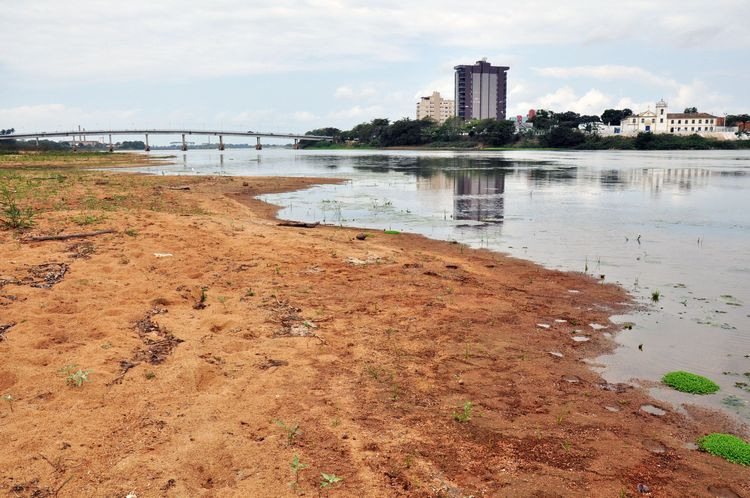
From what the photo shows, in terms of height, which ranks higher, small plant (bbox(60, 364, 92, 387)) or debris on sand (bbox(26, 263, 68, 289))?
debris on sand (bbox(26, 263, 68, 289))

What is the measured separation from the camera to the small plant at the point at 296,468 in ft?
14.5

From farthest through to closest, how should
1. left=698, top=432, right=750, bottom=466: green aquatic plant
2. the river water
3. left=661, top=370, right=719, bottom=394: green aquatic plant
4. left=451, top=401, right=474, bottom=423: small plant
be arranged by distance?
the river water → left=661, top=370, right=719, bottom=394: green aquatic plant → left=451, top=401, right=474, bottom=423: small plant → left=698, top=432, right=750, bottom=466: green aquatic plant

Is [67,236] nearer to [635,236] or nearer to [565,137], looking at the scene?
[635,236]

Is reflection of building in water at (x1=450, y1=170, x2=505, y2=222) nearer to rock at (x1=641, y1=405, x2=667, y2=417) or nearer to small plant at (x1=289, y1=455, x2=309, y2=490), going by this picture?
rock at (x1=641, y1=405, x2=667, y2=417)

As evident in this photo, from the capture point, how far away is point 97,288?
8.75 meters

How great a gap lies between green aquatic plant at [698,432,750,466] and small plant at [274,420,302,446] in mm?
4234

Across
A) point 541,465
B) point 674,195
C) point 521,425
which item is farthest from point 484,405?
point 674,195

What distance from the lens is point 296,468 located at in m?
4.61

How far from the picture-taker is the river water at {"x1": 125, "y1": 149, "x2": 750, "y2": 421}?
7996 mm

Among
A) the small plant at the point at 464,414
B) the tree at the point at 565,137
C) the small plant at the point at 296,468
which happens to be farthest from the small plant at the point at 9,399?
the tree at the point at 565,137

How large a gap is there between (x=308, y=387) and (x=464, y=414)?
6.12ft

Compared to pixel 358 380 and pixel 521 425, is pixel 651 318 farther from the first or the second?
pixel 358 380

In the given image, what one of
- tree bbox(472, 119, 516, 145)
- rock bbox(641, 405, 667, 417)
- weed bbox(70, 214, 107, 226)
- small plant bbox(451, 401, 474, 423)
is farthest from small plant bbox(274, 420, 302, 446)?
tree bbox(472, 119, 516, 145)

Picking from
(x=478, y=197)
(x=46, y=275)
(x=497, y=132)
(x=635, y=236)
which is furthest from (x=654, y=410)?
(x=497, y=132)
